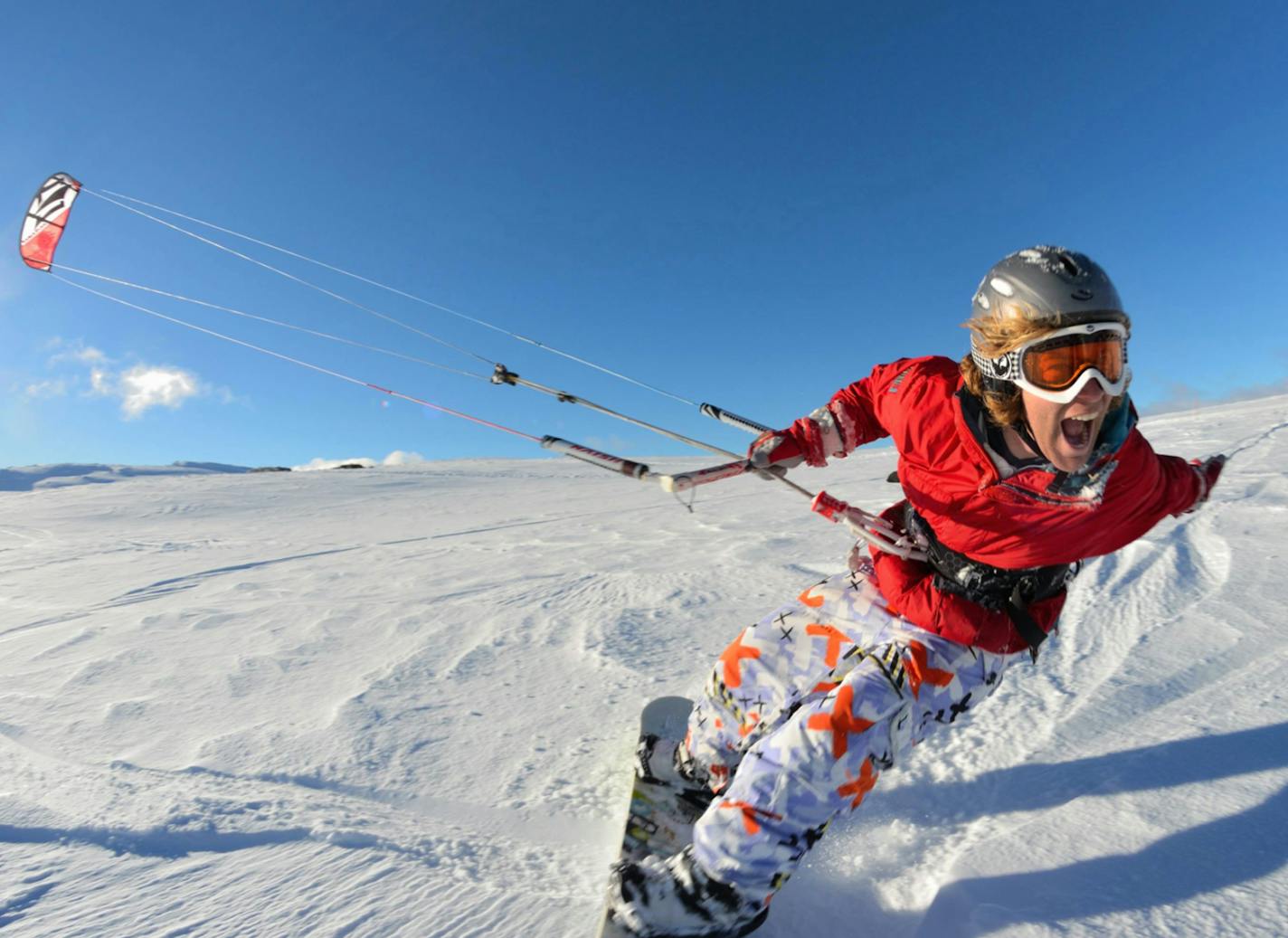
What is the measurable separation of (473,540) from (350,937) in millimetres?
5590

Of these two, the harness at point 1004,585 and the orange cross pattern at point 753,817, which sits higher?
the harness at point 1004,585

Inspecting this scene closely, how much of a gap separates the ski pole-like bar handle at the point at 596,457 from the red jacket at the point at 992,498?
0.93m

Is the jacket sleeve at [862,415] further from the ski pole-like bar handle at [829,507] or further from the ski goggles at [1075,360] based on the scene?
the ski goggles at [1075,360]

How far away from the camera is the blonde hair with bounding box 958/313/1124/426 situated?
6.17 feet

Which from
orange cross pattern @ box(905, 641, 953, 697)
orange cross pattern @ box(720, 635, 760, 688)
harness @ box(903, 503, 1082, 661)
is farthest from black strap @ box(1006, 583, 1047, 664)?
orange cross pattern @ box(720, 635, 760, 688)

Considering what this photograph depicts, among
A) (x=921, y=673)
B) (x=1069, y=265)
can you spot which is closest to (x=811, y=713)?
(x=921, y=673)

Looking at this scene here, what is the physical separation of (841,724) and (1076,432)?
0.99 metres

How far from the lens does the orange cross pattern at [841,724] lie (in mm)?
1806

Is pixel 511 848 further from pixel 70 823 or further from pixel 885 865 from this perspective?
pixel 70 823

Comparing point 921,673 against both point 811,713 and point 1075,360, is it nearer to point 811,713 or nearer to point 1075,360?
point 811,713

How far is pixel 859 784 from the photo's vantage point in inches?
72.0

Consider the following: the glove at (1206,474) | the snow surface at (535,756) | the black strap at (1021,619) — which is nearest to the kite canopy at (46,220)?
the snow surface at (535,756)

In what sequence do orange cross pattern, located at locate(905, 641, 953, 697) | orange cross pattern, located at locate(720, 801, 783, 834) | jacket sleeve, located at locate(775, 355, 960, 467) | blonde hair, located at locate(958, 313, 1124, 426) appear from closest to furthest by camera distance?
1. orange cross pattern, located at locate(720, 801, 783, 834)
2. blonde hair, located at locate(958, 313, 1124, 426)
3. orange cross pattern, located at locate(905, 641, 953, 697)
4. jacket sleeve, located at locate(775, 355, 960, 467)

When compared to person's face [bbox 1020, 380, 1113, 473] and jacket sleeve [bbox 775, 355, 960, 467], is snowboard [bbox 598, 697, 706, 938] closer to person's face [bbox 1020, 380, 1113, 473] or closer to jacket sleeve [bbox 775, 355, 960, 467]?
jacket sleeve [bbox 775, 355, 960, 467]
